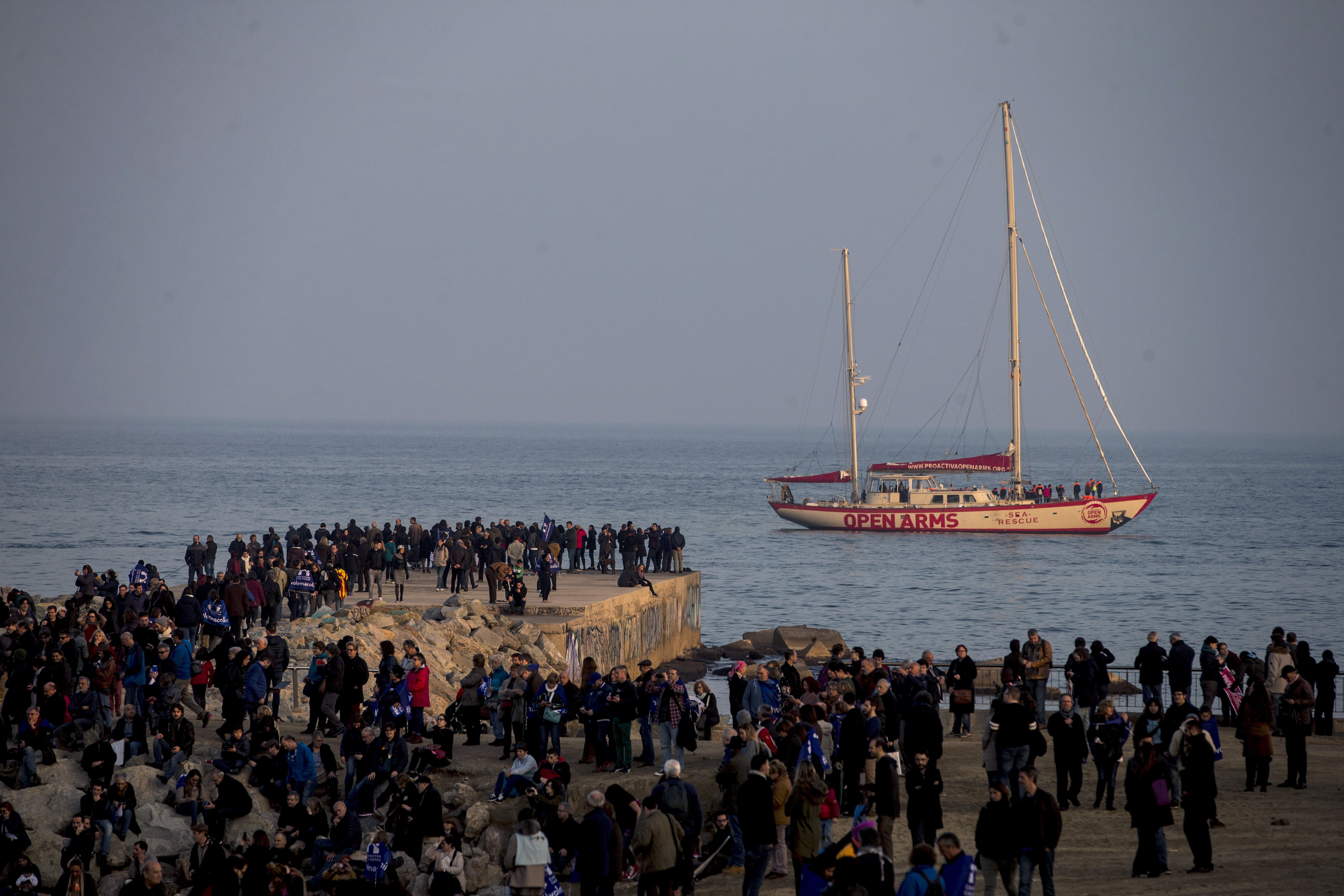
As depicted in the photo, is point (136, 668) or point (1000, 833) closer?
point (1000, 833)

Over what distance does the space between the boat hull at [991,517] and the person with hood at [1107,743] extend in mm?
59569

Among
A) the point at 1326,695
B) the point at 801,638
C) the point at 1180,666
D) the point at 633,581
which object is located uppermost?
the point at 1180,666

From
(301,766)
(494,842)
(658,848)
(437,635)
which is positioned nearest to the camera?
(658,848)

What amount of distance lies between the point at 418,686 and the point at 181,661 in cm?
376

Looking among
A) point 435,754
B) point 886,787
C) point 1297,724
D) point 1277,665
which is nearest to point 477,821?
point 435,754

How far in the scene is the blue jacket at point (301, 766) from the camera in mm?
14891

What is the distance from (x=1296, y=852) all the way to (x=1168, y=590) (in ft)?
156

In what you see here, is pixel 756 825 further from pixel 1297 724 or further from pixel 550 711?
pixel 1297 724

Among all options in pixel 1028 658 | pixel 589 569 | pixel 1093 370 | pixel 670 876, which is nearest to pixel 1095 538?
pixel 1093 370

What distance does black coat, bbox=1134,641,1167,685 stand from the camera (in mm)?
16875

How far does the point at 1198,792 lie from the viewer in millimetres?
12047

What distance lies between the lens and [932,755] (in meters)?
13.4

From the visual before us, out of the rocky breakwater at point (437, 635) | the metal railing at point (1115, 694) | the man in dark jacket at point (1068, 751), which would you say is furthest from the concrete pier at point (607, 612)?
the man in dark jacket at point (1068, 751)

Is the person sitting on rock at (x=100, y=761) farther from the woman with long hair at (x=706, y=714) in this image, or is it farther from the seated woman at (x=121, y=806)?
the woman with long hair at (x=706, y=714)
